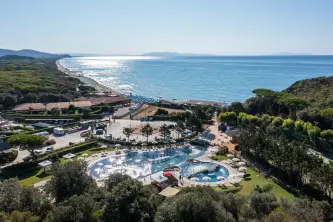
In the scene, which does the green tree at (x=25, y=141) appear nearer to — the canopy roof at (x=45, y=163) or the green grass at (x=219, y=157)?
the canopy roof at (x=45, y=163)

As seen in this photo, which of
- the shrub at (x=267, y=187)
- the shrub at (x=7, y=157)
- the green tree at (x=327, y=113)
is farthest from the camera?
the green tree at (x=327, y=113)

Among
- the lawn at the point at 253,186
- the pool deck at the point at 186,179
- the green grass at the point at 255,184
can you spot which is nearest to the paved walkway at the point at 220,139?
the pool deck at the point at 186,179

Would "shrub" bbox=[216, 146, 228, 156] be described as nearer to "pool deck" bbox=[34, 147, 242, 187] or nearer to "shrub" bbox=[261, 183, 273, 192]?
"pool deck" bbox=[34, 147, 242, 187]

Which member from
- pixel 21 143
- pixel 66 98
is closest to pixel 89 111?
pixel 66 98

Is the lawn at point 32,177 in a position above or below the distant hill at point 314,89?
below

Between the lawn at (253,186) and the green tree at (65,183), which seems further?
the lawn at (253,186)

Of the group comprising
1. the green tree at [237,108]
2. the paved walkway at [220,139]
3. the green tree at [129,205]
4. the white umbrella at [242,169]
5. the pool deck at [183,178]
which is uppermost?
the green tree at [129,205]

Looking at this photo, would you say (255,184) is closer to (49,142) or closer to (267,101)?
(49,142)

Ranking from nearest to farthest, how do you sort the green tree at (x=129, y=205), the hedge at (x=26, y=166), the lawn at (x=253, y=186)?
the green tree at (x=129, y=205) → the lawn at (x=253, y=186) → the hedge at (x=26, y=166)
